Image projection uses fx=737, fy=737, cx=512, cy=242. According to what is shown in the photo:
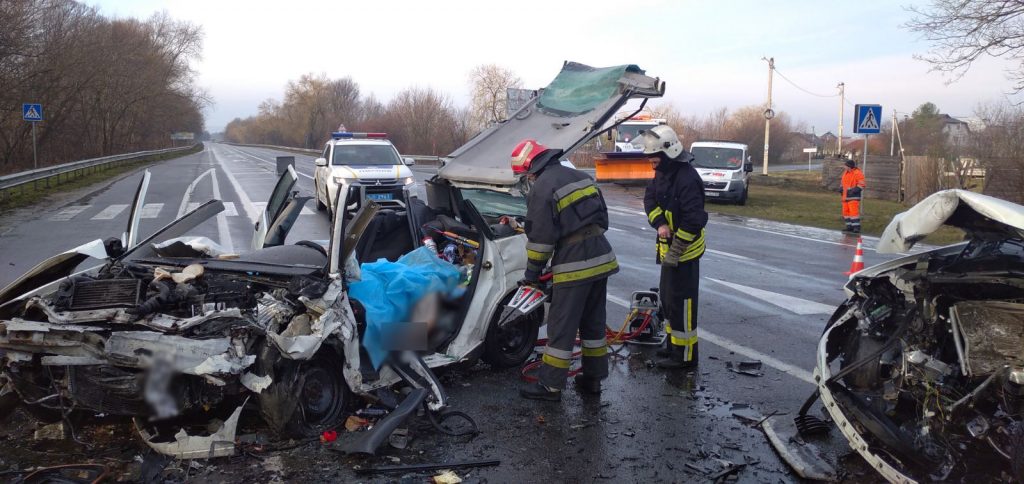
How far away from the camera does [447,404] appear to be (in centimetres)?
462

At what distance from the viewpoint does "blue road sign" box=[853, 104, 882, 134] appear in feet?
58.4

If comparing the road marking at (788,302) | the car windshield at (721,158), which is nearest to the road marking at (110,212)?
the road marking at (788,302)

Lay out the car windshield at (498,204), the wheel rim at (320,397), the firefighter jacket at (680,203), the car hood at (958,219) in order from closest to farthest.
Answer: the car hood at (958,219)
the wheel rim at (320,397)
the firefighter jacket at (680,203)
the car windshield at (498,204)

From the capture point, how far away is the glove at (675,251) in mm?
5695

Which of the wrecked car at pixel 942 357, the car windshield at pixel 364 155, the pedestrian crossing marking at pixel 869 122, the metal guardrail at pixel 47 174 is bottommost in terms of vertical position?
the wrecked car at pixel 942 357

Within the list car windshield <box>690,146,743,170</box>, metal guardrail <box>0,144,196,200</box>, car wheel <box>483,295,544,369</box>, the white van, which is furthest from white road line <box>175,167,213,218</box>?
car windshield <box>690,146,743,170</box>

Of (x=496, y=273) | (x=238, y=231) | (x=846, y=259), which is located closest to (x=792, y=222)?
(x=846, y=259)

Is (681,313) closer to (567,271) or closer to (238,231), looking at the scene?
(567,271)

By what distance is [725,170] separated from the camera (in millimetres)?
22703

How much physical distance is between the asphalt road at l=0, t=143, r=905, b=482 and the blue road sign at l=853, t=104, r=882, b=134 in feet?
19.5

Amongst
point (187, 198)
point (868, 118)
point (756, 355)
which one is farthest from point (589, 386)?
point (187, 198)

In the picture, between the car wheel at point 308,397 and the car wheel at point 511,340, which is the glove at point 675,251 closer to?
the car wheel at point 511,340

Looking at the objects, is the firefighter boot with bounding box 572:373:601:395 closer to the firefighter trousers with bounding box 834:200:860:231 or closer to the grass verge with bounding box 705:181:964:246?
the grass verge with bounding box 705:181:964:246

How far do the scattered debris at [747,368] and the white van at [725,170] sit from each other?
16711 mm
